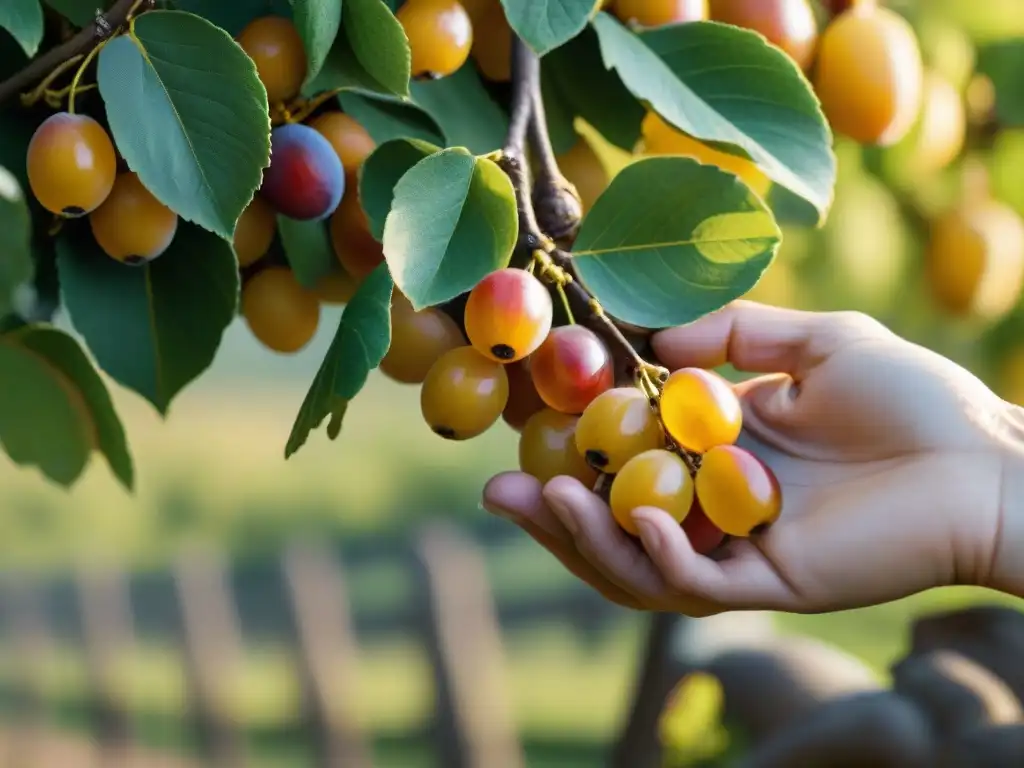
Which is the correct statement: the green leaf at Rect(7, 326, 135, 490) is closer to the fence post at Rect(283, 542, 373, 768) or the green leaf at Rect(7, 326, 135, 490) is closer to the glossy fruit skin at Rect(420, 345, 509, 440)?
the glossy fruit skin at Rect(420, 345, 509, 440)

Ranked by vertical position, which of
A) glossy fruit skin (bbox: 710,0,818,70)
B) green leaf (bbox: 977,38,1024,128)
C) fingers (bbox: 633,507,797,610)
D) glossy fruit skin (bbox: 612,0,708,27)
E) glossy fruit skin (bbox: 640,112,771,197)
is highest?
glossy fruit skin (bbox: 612,0,708,27)

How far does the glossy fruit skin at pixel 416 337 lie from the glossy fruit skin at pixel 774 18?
0.14 m

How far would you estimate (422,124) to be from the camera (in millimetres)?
355

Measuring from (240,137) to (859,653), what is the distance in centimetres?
187

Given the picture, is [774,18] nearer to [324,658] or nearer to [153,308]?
[153,308]

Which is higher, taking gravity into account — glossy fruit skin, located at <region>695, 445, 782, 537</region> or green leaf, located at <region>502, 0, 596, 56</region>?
green leaf, located at <region>502, 0, 596, 56</region>

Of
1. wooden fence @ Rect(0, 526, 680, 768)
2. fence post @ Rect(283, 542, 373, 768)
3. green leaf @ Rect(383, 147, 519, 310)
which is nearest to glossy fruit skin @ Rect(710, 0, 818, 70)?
green leaf @ Rect(383, 147, 519, 310)

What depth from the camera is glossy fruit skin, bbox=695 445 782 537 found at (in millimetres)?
298

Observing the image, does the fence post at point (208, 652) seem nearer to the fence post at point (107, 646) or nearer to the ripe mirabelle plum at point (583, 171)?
the fence post at point (107, 646)

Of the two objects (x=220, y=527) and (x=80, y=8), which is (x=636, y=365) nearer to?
(x=80, y=8)

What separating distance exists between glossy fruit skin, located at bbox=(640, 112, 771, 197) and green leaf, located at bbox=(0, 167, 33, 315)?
19 centimetres

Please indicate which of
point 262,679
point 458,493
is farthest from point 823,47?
point 262,679

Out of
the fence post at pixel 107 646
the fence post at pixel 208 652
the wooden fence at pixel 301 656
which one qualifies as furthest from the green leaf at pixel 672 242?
the fence post at pixel 107 646

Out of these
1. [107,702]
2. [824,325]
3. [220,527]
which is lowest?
[107,702]
